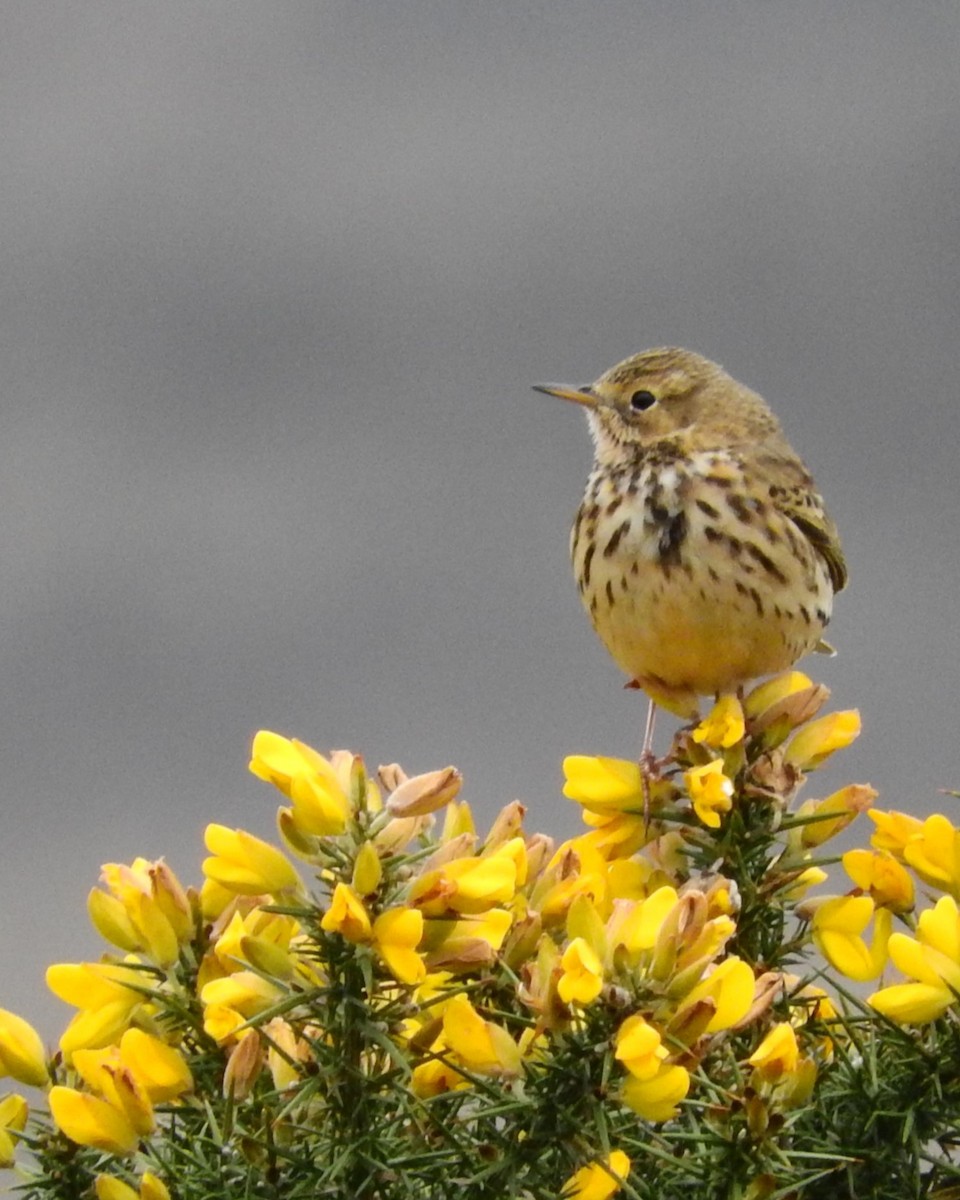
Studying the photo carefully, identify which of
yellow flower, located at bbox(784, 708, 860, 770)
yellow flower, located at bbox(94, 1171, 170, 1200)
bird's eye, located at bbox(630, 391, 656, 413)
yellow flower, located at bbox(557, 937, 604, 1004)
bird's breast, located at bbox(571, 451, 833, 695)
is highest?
bird's eye, located at bbox(630, 391, 656, 413)

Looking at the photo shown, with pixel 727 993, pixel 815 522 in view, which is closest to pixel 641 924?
pixel 727 993

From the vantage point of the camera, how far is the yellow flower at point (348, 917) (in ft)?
7.27

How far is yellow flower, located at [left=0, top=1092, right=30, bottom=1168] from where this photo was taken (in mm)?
2553

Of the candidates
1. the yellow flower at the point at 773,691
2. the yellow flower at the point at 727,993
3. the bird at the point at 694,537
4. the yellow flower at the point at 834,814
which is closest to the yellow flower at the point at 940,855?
the yellow flower at the point at 834,814

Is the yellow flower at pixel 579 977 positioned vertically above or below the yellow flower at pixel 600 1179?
above

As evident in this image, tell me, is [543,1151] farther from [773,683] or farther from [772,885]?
[773,683]

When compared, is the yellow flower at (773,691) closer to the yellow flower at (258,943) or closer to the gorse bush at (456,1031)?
the gorse bush at (456,1031)

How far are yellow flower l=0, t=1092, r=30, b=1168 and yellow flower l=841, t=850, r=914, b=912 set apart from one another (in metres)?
1.36

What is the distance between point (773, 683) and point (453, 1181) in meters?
1.44

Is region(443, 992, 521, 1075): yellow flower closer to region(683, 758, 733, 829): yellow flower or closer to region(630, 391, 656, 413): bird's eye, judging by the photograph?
region(683, 758, 733, 829): yellow flower

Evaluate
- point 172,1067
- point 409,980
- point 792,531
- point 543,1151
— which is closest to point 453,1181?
point 543,1151

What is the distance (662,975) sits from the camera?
2.33 meters

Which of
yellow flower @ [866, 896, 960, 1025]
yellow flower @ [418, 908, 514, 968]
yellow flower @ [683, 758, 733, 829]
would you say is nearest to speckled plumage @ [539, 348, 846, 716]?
yellow flower @ [683, 758, 733, 829]

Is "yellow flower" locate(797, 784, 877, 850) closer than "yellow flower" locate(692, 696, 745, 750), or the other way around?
"yellow flower" locate(797, 784, 877, 850)
